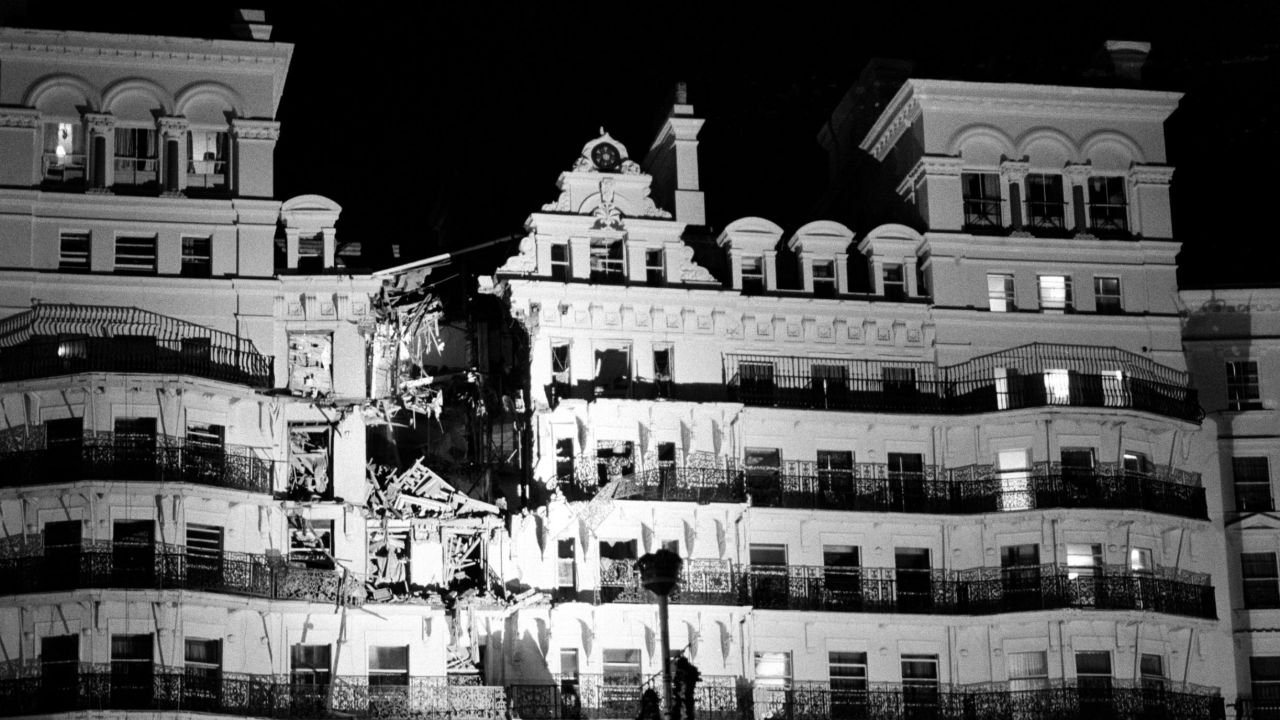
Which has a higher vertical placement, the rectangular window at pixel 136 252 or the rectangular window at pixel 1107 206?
the rectangular window at pixel 1107 206

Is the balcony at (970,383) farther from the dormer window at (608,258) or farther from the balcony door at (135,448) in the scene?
the balcony door at (135,448)

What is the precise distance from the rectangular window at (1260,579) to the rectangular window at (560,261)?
2356 cm

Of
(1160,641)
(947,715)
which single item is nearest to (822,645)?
(947,715)

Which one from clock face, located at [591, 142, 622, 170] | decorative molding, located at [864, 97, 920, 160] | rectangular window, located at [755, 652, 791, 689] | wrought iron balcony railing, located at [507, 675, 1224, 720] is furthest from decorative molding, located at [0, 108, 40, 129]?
decorative molding, located at [864, 97, 920, 160]

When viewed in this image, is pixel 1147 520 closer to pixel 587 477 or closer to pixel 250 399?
pixel 587 477

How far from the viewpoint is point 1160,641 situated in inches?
3086

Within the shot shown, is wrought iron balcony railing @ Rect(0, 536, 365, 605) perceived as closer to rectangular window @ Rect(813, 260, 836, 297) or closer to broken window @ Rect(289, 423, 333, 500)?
broken window @ Rect(289, 423, 333, 500)

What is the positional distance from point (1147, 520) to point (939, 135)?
1414cm

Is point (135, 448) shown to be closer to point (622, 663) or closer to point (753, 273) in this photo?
point (622, 663)

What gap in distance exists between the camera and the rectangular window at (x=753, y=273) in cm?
8056

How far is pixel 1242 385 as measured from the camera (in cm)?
8412

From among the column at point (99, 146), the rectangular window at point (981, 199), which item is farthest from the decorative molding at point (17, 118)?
the rectangular window at point (981, 199)

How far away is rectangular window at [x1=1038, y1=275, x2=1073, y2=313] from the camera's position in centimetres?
8306

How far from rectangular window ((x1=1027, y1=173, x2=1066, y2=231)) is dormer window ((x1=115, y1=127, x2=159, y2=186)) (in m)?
28.1
